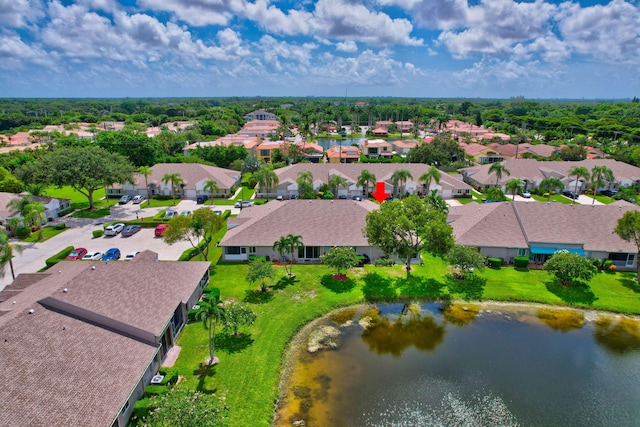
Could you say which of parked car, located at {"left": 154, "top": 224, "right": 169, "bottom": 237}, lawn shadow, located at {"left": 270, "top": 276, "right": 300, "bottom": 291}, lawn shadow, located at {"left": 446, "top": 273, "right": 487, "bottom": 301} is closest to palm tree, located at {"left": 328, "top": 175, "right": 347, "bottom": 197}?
parked car, located at {"left": 154, "top": 224, "right": 169, "bottom": 237}

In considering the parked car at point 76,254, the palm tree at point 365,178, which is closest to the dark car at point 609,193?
the palm tree at point 365,178

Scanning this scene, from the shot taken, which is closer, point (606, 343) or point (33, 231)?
point (606, 343)

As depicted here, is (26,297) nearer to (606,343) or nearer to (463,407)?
(463,407)

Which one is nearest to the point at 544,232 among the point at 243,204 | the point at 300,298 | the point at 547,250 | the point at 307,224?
the point at 547,250

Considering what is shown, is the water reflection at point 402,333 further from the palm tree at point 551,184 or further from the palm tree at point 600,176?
the palm tree at point 600,176

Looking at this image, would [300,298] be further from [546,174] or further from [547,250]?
[546,174]

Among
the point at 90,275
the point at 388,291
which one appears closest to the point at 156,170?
the point at 90,275

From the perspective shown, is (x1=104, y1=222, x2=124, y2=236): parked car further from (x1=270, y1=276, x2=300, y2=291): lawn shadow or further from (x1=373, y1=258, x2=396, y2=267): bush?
(x1=373, y1=258, x2=396, y2=267): bush
